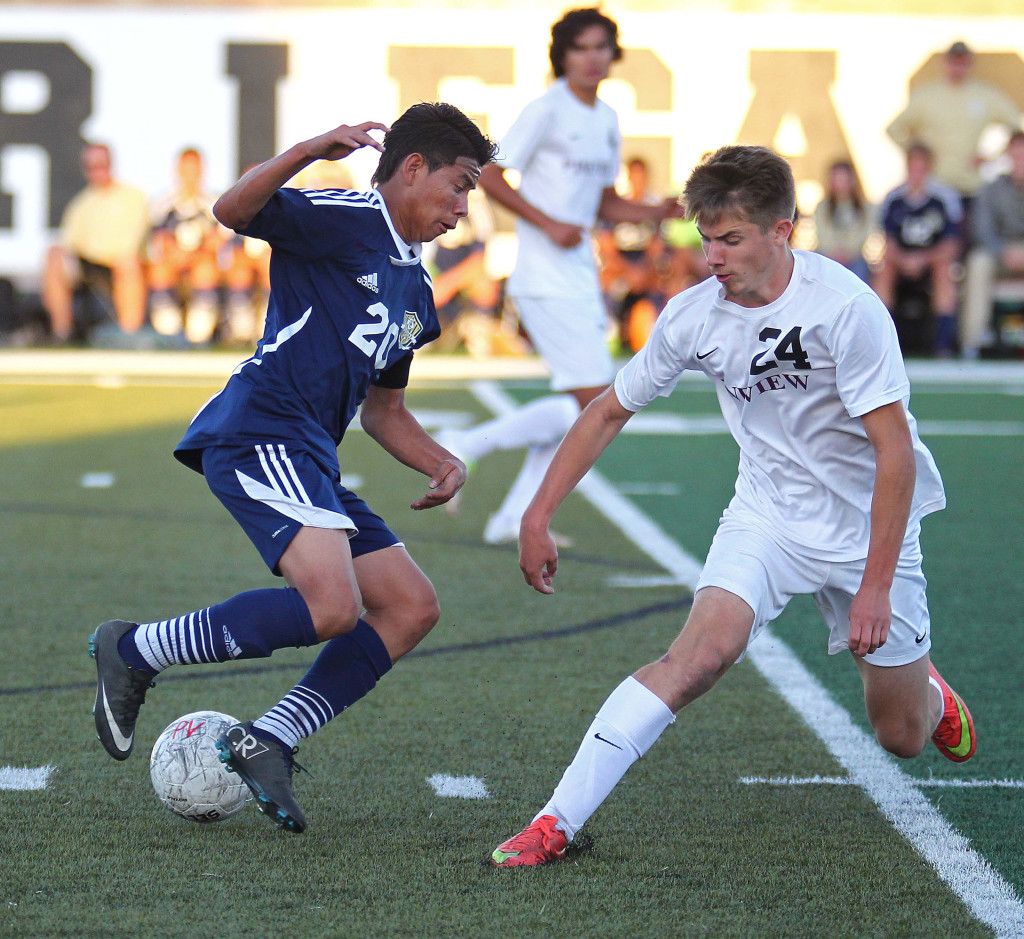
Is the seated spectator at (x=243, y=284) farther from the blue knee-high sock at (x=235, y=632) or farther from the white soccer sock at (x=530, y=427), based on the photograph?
the blue knee-high sock at (x=235, y=632)

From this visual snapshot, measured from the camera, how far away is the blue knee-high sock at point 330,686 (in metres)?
3.65

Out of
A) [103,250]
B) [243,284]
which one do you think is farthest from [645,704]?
[103,250]

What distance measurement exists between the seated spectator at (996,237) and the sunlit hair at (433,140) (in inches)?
477

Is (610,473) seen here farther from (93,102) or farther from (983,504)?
(93,102)

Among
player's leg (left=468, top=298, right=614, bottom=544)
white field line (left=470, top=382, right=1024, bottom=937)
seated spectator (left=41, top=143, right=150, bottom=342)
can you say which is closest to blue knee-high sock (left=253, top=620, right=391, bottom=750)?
white field line (left=470, top=382, right=1024, bottom=937)

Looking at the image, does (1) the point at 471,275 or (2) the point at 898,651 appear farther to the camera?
(1) the point at 471,275

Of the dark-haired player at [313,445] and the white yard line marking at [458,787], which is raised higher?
the dark-haired player at [313,445]

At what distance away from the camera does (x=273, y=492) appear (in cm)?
361

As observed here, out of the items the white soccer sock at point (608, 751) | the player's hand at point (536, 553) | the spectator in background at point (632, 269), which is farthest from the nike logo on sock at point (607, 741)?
the spectator in background at point (632, 269)

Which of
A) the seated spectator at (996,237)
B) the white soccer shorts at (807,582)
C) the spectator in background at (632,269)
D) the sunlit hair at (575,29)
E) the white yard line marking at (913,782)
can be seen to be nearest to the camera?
the white soccer shorts at (807,582)

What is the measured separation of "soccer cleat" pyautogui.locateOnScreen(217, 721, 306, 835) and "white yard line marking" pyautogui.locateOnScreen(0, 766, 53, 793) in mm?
553

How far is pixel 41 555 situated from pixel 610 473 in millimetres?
3621

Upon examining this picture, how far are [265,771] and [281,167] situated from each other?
1253mm

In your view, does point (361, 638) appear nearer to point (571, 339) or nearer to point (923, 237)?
point (571, 339)
